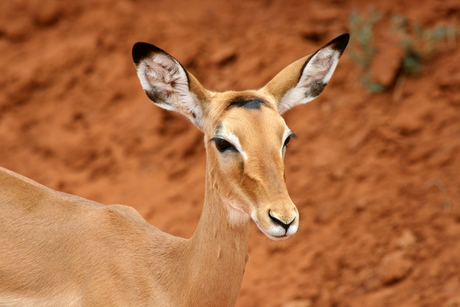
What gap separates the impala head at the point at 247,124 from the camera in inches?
140

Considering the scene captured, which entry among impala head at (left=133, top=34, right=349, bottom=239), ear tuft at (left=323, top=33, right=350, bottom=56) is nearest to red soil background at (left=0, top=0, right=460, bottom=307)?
impala head at (left=133, top=34, right=349, bottom=239)

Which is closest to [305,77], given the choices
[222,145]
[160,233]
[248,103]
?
[248,103]

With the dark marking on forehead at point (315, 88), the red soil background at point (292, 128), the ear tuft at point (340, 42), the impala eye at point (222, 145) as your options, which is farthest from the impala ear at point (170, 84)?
the red soil background at point (292, 128)

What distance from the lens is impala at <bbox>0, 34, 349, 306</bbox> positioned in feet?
12.4

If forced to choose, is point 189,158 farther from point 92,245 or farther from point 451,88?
point 92,245

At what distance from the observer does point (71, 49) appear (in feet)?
42.3

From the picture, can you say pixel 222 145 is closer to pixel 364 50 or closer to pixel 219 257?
pixel 219 257

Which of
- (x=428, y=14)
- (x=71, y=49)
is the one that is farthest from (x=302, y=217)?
(x=71, y=49)

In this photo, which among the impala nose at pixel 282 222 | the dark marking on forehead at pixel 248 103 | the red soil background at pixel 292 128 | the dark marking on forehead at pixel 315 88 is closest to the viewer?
the impala nose at pixel 282 222

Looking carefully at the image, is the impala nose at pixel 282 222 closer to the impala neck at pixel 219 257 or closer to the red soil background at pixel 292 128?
the impala neck at pixel 219 257

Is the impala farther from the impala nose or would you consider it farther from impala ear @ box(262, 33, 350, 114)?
the impala nose

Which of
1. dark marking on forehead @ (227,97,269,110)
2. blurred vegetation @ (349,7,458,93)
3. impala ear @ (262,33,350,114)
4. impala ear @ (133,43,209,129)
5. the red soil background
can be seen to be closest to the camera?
dark marking on forehead @ (227,97,269,110)

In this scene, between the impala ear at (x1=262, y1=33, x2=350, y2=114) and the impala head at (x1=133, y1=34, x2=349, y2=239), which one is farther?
the impala ear at (x1=262, y1=33, x2=350, y2=114)

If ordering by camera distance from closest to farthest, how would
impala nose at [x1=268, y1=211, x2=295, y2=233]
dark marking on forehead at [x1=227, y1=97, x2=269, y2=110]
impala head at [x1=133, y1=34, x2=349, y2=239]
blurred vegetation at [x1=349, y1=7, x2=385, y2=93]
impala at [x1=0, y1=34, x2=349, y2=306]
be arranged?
impala nose at [x1=268, y1=211, x2=295, y2=233]
impala head at [x1=133, y1=34, x2=349, y2=239]
impala at [x1=0, y1=34, x2=349, y2=306]
dark marking on forehead at [x1=227, y1=97, x2=269, y2=110]
blurred vegetation at [x1=349, y1=7, x2=385, y2=93]
